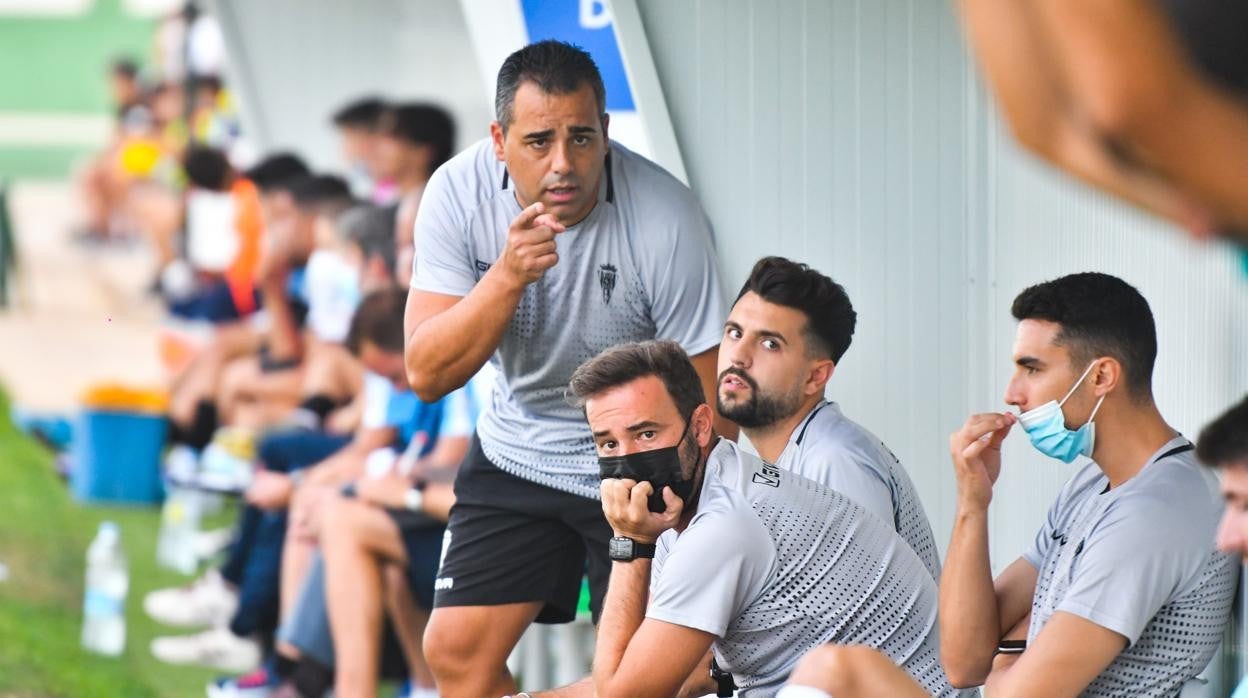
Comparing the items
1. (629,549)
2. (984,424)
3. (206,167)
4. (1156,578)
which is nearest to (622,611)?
(629,549)

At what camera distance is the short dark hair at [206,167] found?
8906 mm

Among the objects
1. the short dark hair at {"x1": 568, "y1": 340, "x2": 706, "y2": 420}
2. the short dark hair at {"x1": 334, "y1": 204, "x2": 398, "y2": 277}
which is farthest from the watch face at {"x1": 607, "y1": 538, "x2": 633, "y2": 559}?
the short dark hair at {"x1": 334, "y1": 204, "x2": 398, "y2": 277}

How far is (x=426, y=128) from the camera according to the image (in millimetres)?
7656

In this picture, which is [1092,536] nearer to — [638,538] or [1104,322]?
[1104,322]

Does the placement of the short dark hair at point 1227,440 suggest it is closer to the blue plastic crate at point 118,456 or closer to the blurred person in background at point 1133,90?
the blurred person in background at point 1133,90

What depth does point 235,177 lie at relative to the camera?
8797 mm

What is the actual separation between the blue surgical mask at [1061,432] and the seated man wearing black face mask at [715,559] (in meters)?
0.30

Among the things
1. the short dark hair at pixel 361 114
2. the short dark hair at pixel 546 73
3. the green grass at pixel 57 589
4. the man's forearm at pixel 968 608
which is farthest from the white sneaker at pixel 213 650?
the man's forearm at pixel 968 608

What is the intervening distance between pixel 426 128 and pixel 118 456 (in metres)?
2.41

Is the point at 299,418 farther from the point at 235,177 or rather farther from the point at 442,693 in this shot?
the point at 442,693

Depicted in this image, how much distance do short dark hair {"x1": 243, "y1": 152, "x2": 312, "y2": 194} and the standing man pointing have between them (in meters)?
4.28

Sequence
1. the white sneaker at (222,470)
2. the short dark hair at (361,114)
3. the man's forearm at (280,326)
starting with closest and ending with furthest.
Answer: the white sneaker at (222,470) → the man's forearm at (280,326) → the short dark hair at (361,114)

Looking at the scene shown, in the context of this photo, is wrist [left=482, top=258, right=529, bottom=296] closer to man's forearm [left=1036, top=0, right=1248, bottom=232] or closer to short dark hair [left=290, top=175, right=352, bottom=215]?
man's forearm [left=1036, top=0, right=1248, bottom=232]

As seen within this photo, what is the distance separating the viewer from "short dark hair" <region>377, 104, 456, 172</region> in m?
7.54
